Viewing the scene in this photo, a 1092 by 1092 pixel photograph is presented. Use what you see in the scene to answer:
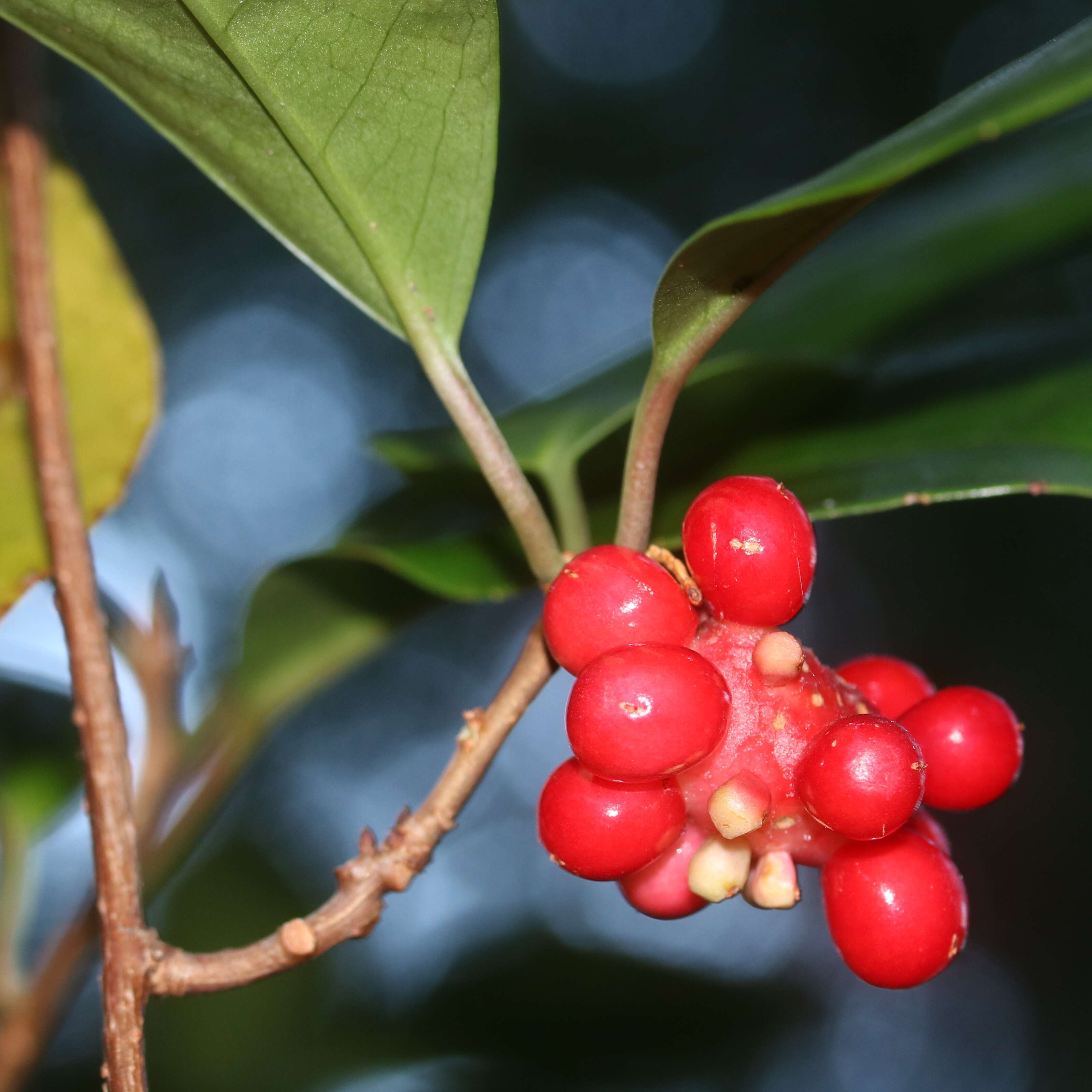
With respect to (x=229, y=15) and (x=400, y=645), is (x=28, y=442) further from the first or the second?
(x=400, y=645)

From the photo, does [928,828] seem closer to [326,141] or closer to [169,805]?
[326,141]

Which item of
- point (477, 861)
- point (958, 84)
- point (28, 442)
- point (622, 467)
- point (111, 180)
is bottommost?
point (477, 861)

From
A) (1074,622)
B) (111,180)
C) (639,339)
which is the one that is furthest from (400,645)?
(639,339)

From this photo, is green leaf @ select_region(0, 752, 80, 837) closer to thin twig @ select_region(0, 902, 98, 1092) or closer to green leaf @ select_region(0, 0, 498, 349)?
thin twig @ select_region(0, 902, 98, 1092)

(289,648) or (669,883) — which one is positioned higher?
(289,648)

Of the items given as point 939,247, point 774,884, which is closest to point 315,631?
point 774,884

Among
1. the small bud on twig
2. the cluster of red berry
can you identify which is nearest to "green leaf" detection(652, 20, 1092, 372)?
the cluster of red berry
